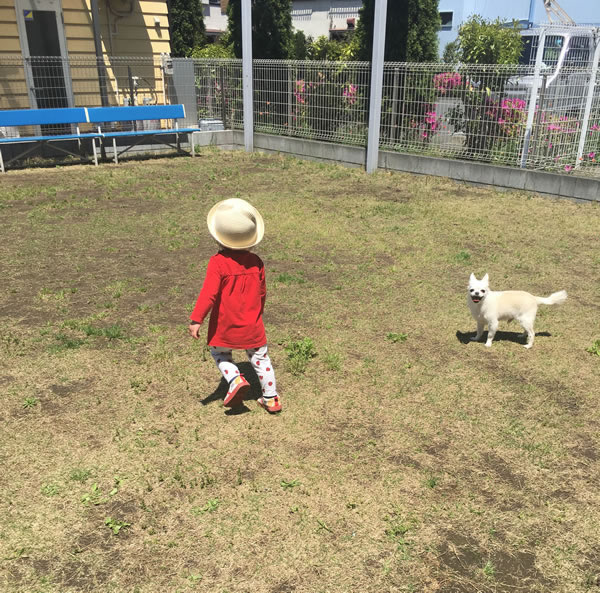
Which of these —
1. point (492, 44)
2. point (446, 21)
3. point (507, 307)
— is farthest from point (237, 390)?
point (446, 21)

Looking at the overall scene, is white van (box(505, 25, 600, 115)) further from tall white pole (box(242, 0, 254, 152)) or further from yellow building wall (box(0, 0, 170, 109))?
yellow building wall (box(0, 0, 170, 109))

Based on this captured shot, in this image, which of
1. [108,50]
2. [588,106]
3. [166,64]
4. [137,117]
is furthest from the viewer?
[166,64]

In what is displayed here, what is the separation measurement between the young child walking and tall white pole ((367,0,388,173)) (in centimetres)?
867

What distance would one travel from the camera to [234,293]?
150 inches

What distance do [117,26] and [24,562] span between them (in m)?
14.8

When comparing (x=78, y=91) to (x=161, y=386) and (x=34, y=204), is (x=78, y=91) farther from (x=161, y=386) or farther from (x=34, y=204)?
(x=161, y=386)

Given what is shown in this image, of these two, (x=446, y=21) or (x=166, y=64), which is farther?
(x=446, y=21)

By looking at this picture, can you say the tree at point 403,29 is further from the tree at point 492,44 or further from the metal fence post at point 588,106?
the metal fence post at point 588,106

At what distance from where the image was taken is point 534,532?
3039mm

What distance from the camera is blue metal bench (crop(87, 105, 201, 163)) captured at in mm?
12664

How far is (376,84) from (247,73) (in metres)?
3.79

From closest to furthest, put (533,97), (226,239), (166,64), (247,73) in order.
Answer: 1. (226,239)
2. (533,97)
3. (247,73)
4. (166,64)

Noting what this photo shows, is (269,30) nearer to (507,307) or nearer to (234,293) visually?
(507,307)

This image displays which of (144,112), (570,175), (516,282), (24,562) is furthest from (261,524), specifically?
(144,112)
